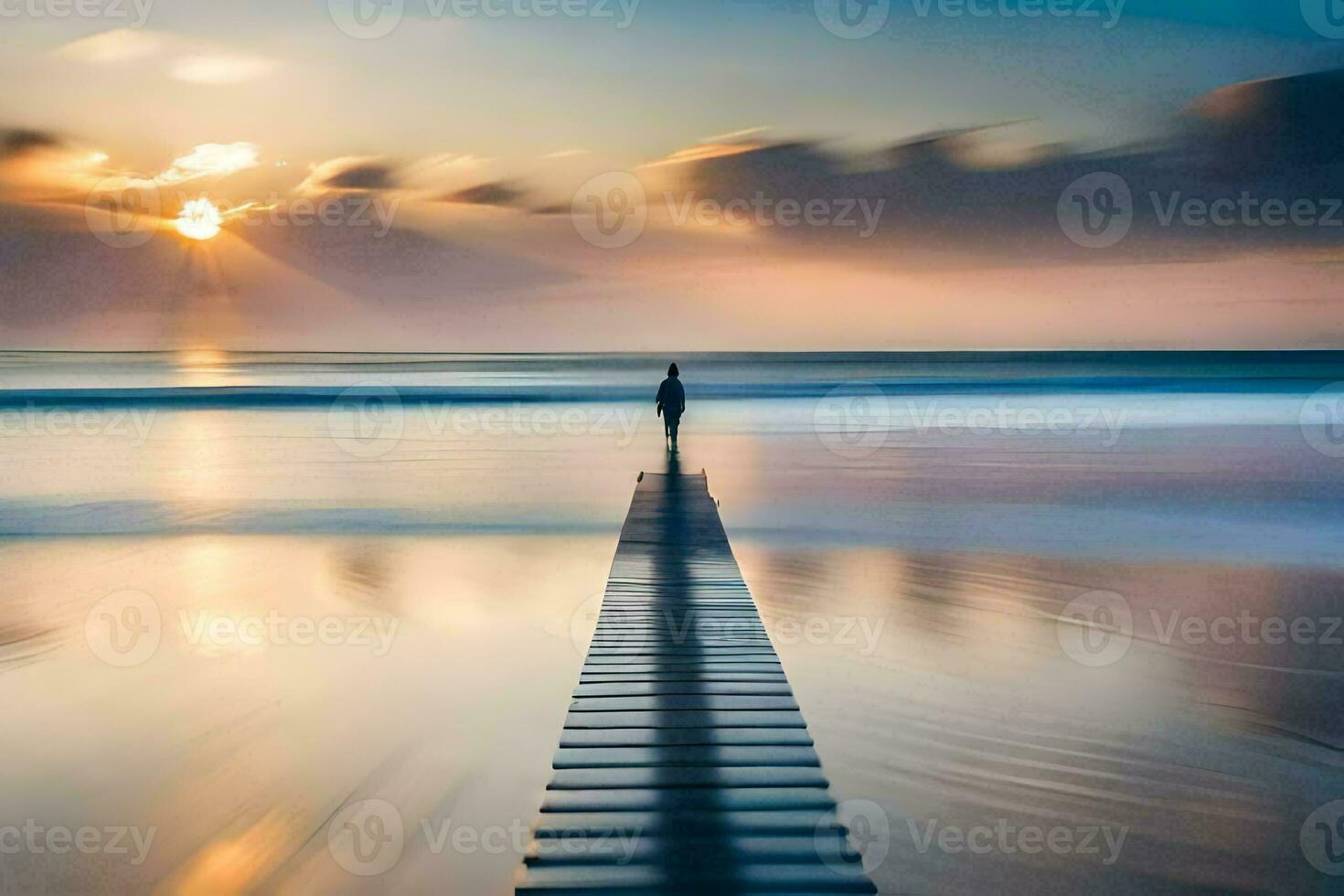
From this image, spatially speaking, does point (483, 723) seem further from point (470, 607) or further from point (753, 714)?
point (470, 607)

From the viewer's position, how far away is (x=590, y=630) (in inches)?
316

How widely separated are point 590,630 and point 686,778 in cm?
431

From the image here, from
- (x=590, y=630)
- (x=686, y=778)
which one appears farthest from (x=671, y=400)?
(x=686, y=778)

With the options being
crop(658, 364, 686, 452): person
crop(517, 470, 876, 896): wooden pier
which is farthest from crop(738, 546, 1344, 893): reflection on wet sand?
crop(658, 364, 686, 452): person

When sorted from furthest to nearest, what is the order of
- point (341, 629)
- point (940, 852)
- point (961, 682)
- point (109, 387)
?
point (109, 387), point (341, 629), point (961, 682), point (940, 852)

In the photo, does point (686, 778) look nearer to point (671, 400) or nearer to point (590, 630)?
point (590, 630)

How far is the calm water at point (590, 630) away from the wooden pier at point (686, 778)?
2.33 feet

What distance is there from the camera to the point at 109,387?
1694 inches

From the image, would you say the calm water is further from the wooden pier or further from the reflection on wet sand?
the wooden pier

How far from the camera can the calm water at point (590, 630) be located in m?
4.45

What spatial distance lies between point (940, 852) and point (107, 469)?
18.3 meters

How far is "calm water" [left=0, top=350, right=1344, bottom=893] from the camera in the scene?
14.6 ft

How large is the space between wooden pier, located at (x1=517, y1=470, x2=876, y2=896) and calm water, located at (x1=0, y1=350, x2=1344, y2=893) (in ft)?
2.33

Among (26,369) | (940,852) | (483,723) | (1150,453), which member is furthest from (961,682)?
(26,369)
